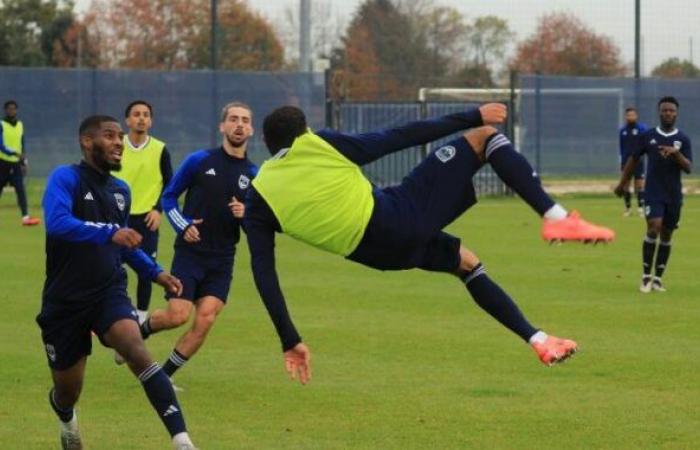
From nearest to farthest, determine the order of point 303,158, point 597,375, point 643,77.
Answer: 1. point 303,158
2. point 597,375
3. point 643,77

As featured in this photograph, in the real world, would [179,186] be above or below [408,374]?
above

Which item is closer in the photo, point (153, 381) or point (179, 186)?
point (153, 381)

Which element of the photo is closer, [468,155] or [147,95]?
[468,155]

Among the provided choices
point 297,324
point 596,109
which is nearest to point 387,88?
point 596,109

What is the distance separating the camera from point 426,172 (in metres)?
9.41

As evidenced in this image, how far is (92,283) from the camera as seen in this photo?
A: 9.31 metres

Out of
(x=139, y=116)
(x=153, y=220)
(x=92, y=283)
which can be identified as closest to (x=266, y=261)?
(x=92, y=283)

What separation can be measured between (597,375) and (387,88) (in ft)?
109

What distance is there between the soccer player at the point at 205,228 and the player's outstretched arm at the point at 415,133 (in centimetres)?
305

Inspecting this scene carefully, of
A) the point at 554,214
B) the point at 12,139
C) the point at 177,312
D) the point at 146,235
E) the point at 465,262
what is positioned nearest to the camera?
the point at 554,214

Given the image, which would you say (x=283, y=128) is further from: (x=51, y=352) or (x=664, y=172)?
(x=664, y=172)

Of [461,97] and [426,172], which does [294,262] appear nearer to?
[426,172]

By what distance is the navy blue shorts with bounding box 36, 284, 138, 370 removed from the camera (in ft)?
30.5

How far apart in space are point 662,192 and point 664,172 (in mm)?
235
